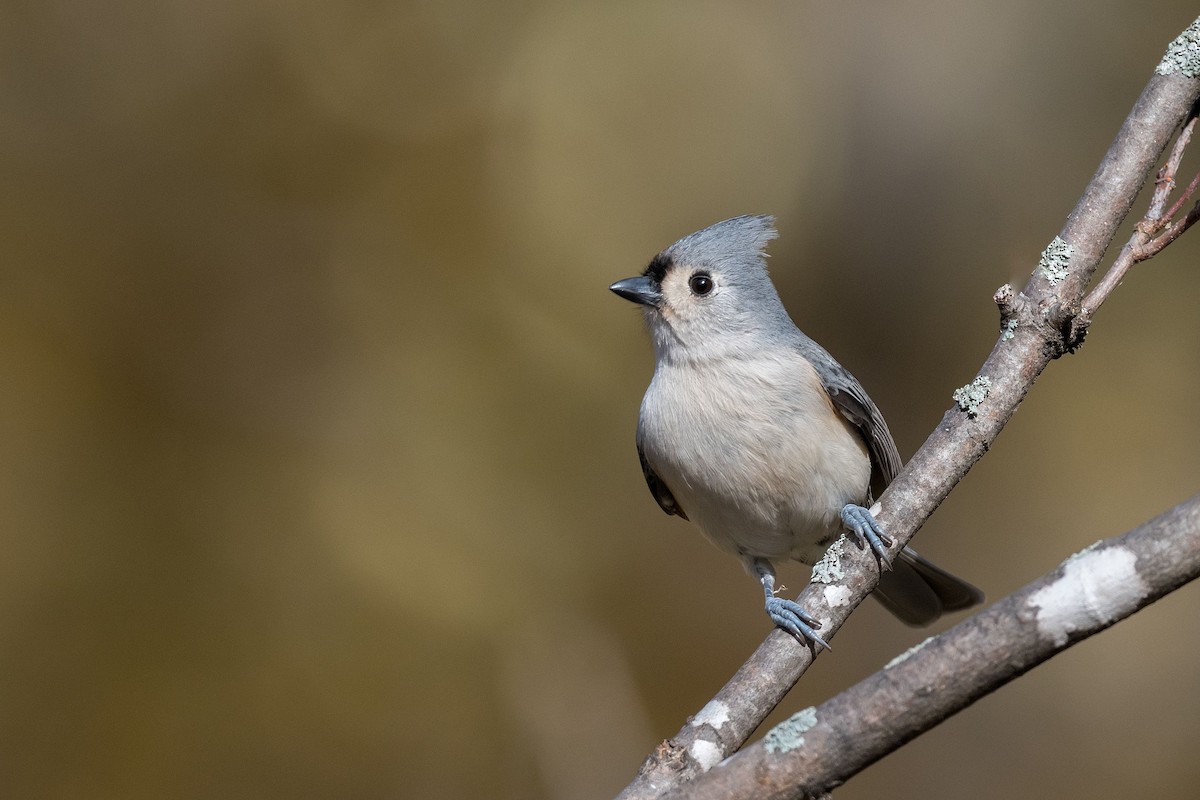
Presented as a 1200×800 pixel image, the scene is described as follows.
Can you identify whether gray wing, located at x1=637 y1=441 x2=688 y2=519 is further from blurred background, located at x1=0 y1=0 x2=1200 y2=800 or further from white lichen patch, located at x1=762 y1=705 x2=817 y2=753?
white lichen patch, located at x1=762 y1=705 x2=817 y2=753

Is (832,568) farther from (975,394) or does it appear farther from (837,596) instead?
(975,394)

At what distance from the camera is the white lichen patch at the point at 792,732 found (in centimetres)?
147

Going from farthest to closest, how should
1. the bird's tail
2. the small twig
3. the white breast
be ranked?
1. the bird's tail
2. the white breast
3. the small twig

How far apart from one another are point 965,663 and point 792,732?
0.27 metres

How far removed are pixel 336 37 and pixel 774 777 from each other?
3.63 metres

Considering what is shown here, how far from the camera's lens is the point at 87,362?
12.8 ft

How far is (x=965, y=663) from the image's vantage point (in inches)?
54.8

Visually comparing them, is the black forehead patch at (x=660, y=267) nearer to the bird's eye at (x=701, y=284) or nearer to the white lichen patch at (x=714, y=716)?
the bird's eye at (x=701, y=284)

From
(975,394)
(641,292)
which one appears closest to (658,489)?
(641,292)

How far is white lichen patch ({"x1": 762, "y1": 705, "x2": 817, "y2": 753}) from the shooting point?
1.47m

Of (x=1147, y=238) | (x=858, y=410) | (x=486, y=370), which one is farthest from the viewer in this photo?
(x=486, y=370)

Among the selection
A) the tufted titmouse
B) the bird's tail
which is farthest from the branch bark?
the bird's tail

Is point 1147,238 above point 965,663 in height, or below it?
above

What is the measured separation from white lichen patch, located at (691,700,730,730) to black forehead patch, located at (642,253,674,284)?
59.9 inches
